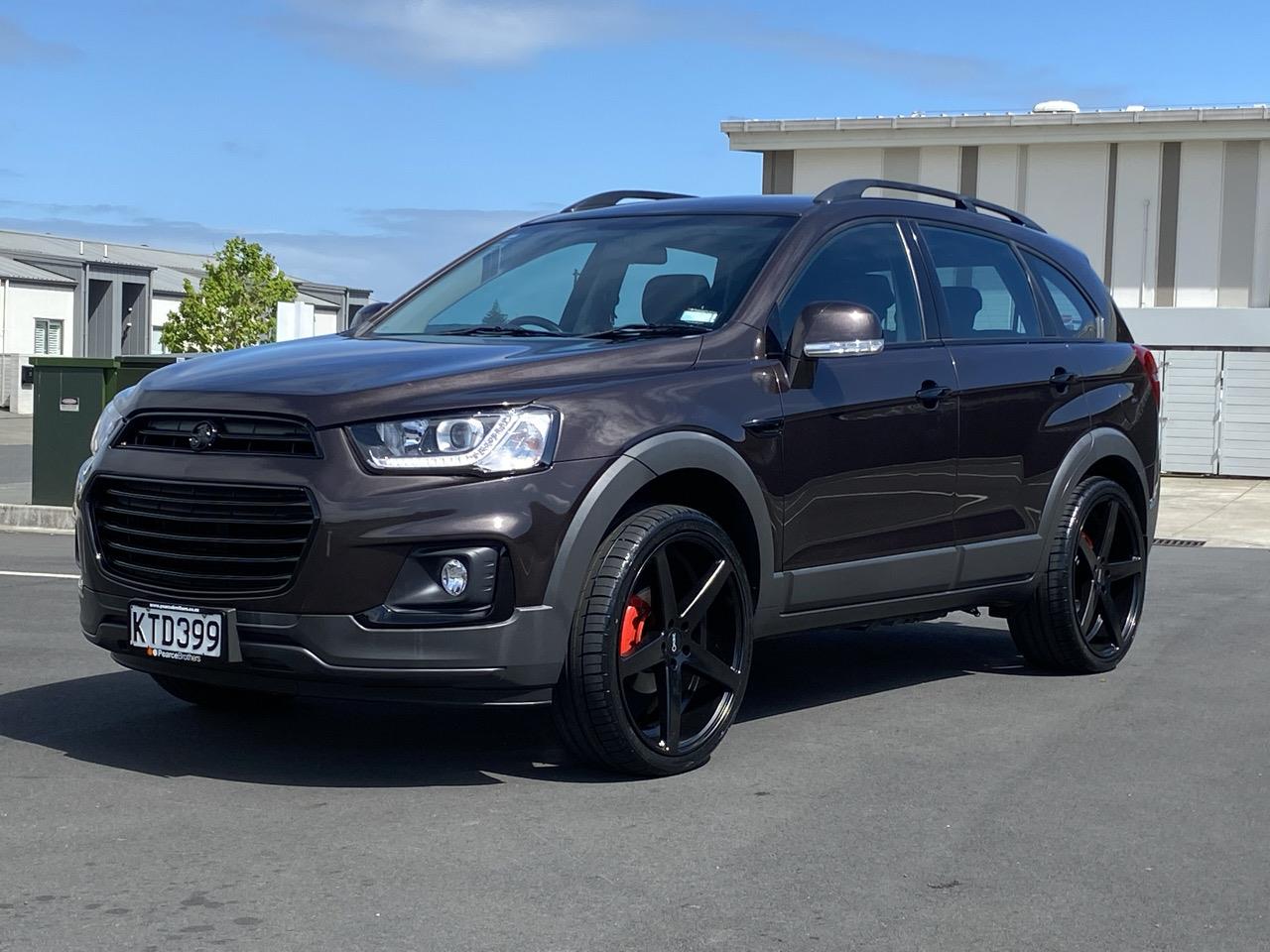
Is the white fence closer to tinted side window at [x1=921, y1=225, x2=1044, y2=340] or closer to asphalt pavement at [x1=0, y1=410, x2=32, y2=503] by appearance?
asphalt pavement at [x1=0, y1=410, x2=32, y2=503]

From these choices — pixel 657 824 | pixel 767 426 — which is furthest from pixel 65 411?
pixel 657 824

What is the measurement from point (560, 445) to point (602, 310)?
120 cm

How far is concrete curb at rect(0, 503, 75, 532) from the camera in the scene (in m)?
14.9

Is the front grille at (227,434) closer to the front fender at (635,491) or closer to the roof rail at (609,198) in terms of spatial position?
the front fender at (635,491)

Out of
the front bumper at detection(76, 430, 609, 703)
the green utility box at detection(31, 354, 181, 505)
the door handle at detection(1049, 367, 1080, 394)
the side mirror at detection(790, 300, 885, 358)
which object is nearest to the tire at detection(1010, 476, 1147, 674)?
the door handle at detection(1049, 367, 1080, 394)

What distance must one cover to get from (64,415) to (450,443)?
11519 millimetres

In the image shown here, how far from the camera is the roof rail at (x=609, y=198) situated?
7.07 m

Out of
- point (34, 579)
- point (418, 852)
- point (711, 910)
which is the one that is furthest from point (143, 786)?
point (34, 579)

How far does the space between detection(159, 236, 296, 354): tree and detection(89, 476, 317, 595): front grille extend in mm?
65697

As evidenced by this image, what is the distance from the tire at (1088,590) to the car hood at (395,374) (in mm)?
2284

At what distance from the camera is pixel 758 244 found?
6.06 m

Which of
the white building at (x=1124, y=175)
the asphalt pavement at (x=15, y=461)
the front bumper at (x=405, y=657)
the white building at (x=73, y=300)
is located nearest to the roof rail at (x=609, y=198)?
the front bumper at (x=405, y=657)

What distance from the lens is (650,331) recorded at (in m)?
5.66

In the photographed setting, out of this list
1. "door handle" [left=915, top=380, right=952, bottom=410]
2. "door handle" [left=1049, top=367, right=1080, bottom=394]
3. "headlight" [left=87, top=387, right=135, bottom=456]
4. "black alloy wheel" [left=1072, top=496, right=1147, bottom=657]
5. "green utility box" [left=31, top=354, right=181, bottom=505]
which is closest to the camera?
"headlight" [left=87, top=387, right=135, bottom=456]
